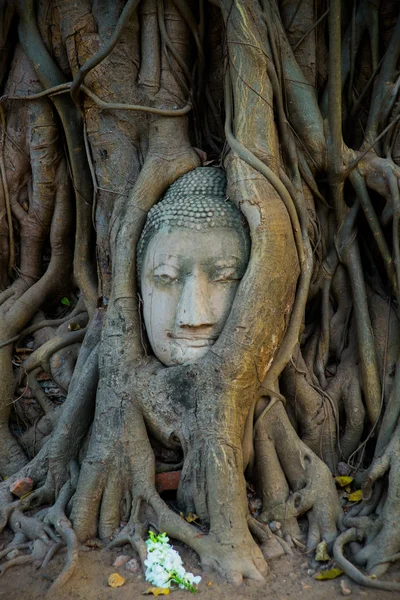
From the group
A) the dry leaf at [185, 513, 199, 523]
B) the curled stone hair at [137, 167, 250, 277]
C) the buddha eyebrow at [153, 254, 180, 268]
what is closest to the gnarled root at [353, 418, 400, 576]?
the dry leaf at [185, 513, 199, 523]

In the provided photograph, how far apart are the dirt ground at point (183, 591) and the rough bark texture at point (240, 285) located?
0.22 feet

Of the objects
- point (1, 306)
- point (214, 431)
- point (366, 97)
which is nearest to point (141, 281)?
point (214, 431)

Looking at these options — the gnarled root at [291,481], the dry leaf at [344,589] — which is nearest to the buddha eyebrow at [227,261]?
the gnarled root at [291,481]

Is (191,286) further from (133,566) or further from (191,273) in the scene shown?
(133,566)

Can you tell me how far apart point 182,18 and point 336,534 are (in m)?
3.04

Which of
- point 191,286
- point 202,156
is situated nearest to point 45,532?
point 191,286

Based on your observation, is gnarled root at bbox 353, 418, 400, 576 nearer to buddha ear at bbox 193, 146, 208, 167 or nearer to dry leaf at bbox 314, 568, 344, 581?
dry leaf at bbox 314, 568, 344, 581

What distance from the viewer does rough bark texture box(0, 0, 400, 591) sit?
121 inches

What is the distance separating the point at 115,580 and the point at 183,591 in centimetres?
30

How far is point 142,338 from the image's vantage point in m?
3.44

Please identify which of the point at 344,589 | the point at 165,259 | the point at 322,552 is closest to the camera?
the point at 344,589

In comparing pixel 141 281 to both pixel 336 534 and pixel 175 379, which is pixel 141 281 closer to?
pixel 175 379

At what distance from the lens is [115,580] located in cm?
271

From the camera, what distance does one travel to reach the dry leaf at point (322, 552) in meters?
2.85
